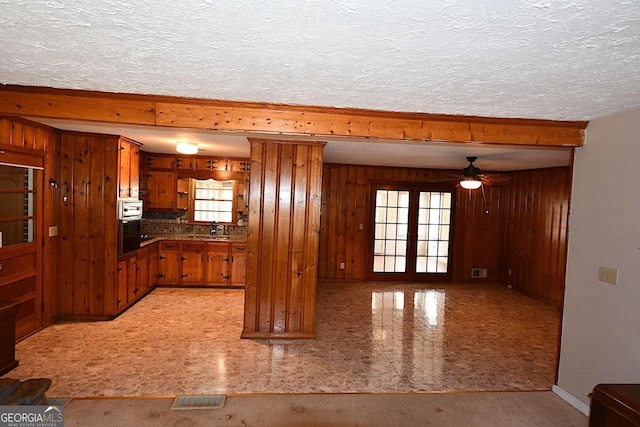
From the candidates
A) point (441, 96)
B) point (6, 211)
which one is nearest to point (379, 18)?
point (441, 96)

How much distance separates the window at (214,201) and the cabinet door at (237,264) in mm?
681

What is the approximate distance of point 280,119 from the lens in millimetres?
2930

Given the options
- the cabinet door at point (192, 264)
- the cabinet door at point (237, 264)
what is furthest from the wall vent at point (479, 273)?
the cabinet door at point (192, 264)

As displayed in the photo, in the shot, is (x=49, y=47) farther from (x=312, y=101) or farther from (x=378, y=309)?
(x=378, y=309)

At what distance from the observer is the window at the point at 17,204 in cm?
366

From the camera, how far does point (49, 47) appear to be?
191cm

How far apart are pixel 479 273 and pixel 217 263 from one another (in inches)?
210

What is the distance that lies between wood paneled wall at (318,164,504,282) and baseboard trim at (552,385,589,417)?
4463 millimetres

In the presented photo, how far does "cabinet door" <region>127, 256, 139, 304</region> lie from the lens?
5207mm

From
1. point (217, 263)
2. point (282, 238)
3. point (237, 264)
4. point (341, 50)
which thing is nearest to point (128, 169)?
point (217, 263)

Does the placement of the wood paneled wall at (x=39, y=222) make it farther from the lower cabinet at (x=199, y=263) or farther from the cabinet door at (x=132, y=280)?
the lower cabinet at (x=199, y=263)

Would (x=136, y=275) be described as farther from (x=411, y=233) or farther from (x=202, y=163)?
(x=411, y=233)

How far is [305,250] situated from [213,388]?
174 cm

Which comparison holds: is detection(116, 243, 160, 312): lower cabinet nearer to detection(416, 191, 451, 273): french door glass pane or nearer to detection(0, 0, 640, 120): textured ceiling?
detection(0, 0, 640, 120): textured ceiling
